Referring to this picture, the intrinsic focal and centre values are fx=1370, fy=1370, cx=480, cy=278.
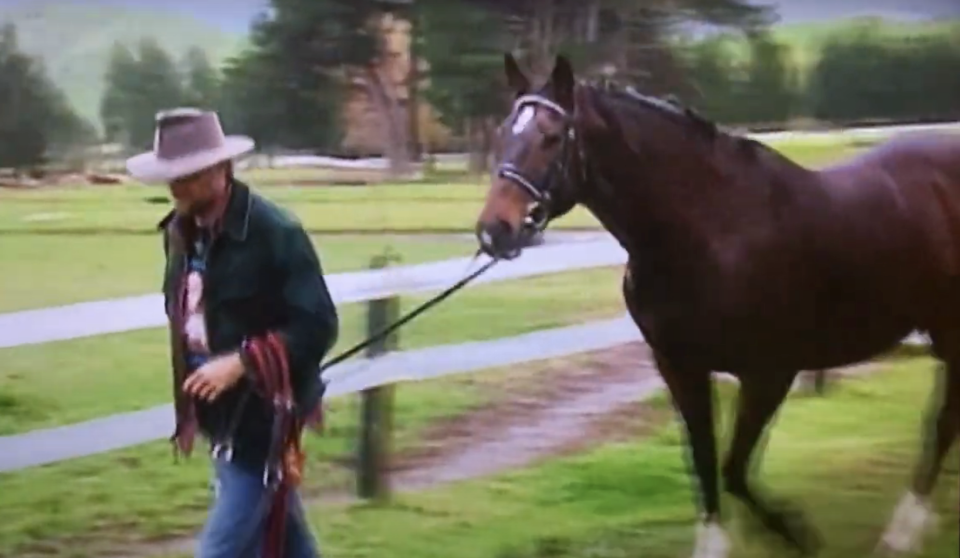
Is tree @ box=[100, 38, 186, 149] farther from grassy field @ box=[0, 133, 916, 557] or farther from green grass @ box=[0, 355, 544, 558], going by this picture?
green grass @ box=[0, 355, 544, 558]

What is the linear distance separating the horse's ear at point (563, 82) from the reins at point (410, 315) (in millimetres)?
306

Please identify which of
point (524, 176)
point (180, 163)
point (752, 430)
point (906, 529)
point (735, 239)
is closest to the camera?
point (180, 163)

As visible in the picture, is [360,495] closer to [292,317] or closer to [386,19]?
[292,317]

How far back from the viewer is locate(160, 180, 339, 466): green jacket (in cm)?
207

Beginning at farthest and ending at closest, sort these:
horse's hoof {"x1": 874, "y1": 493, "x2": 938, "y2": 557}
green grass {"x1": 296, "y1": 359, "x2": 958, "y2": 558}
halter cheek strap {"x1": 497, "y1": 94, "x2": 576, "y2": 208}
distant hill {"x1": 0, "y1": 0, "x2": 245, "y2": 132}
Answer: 1. horse's hoof {"x1": 874, "y1": 493, "x2": 938, "y2": 557}
2. green grass {"x1": 296, "y1": 359, "x2": 958, "y2": 558}
3. halter cheek strap {"x1": 497, "y1": 94, "x2": 576, "y2": 208}
4. distant hill {"x1": 0, "y1": 0, "x2": 245, "y2": 132}

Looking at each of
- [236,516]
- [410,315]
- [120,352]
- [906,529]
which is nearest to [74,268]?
[120,352]

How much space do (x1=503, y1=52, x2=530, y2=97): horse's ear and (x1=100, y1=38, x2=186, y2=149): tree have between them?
54 centimetres

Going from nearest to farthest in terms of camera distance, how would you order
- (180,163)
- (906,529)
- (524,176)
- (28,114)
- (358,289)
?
(180,163) → (28,114) → (524,176) → (358,289) → (906,529)

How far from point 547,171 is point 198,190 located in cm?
57

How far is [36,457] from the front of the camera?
2125 millimetres

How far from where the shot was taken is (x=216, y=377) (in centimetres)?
204

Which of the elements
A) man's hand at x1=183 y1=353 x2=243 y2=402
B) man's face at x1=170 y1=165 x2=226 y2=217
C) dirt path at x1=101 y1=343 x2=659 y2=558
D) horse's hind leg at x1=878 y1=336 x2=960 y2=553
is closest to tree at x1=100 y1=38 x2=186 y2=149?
man's face at x1=170 y1=165 x2=226 y2=217

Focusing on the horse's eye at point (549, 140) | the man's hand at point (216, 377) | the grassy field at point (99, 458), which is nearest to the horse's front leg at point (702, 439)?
the horse's eye at point (549, 140)

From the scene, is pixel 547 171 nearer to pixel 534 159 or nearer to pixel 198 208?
pixel 534 159
